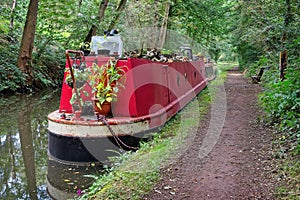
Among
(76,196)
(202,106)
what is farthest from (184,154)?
(202,106)

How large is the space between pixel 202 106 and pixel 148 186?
5822 mm

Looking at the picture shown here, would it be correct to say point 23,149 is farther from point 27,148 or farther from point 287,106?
point 287,106

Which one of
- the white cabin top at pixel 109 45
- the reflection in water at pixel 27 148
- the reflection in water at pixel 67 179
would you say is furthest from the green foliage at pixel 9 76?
the reflection in water at pixel 67 179

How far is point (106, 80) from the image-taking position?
561 centimetres

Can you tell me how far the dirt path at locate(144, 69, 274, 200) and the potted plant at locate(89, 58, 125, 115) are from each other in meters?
1.55

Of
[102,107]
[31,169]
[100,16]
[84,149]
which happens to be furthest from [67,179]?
[100,16]

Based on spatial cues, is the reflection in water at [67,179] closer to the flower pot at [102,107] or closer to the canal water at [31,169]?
the canal water at [31,169]

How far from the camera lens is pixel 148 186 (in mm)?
3789

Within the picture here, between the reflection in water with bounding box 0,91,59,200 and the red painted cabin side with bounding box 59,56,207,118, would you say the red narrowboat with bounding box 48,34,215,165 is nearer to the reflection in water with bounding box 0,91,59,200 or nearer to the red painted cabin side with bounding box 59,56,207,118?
the red painted cabin side with bounding box 59,56,207,118

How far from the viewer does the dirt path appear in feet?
11.7

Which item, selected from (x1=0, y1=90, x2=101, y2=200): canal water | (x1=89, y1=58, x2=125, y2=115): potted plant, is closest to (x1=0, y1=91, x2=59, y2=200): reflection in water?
(x1=0, y1=90, x2=101, y2=200): canal water

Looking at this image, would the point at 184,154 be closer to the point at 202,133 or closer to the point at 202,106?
the point at 202,133

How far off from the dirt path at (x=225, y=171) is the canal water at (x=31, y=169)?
130 cm

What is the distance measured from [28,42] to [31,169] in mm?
9318
